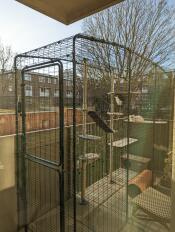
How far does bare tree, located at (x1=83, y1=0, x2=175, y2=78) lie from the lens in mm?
4691

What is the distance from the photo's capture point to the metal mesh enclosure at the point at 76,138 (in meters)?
1.63

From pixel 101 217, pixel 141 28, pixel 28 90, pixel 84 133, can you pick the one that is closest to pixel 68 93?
pixel 28 90

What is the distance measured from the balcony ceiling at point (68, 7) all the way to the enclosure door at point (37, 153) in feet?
1.43

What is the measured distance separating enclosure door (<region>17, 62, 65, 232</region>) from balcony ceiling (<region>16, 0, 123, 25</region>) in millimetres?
437

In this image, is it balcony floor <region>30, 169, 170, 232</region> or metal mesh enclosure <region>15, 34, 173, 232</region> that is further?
balcony floor <region>30, 169, 170, 232</region>

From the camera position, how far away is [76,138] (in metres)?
1.94

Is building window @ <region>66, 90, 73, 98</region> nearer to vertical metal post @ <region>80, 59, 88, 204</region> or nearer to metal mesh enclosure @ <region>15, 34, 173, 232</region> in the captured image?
metal mesh enclosure @ <region>15, 34, 173, 232</region>

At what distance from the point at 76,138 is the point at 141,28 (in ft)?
13.5

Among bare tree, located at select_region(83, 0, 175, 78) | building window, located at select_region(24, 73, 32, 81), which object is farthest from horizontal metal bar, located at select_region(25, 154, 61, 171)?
bare tree, located at select_region(83, 0, 175, 78)

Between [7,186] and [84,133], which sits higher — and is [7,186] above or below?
below

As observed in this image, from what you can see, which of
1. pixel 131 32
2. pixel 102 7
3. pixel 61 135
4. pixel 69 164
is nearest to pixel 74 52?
pixel 102 7

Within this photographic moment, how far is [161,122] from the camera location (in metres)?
2.96

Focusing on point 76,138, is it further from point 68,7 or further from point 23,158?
point 68,7

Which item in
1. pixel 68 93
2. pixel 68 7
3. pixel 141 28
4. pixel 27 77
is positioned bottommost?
pixel 68 93
